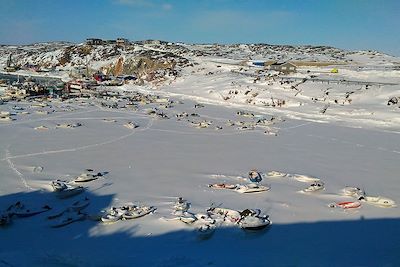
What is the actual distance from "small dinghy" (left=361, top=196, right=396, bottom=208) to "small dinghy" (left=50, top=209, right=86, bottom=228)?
8733 millimetres

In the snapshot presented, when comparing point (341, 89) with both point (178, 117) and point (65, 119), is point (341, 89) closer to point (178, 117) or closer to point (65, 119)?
point (178, 117)

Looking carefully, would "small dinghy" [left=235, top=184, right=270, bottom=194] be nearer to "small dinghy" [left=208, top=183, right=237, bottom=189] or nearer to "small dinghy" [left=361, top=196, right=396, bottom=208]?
"small dinghy" [left=208, top=183, right=237, bottom=189]

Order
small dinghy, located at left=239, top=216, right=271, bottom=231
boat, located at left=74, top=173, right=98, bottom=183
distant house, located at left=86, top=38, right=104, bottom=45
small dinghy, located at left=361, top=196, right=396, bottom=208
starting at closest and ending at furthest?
small dinghy, located at left=239, top=216, right=271, bottom=231 < small dinghy, located at left=361, top=196, right=396, bottom=208 < boat, located at left=74, top=173, right=98, bottom=183 < distant house, located at left=86, top=38, right=104, bottom=45

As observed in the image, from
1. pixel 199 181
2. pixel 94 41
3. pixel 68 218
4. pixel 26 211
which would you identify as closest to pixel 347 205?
pixel 199 181

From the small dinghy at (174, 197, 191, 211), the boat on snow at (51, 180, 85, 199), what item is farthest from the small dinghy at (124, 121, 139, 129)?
the small dinghy at (174, 197, 191, 211)

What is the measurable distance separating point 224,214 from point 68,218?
429cm

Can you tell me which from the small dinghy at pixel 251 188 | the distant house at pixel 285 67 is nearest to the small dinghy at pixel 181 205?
the small dinghy at pixel 251 188

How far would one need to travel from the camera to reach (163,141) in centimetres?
2192

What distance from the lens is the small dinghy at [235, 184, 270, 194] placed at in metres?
13.5

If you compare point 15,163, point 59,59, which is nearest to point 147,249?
point 15,163

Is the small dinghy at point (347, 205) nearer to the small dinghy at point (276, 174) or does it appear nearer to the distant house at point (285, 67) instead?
the small dinghy at point (276, 174)

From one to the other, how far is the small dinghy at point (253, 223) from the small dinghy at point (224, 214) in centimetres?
30

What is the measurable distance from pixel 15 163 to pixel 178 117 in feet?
51.7

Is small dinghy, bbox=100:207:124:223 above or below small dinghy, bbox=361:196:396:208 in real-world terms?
above
